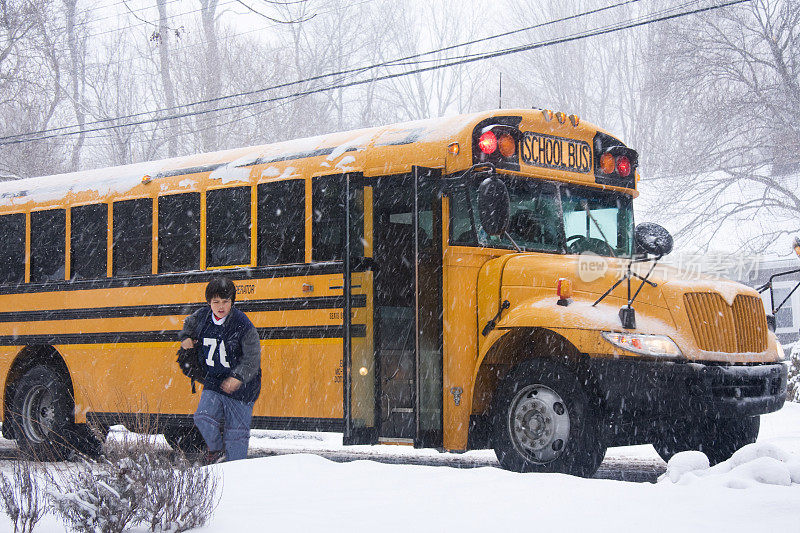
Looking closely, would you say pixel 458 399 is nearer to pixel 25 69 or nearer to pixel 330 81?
pixel 25 69

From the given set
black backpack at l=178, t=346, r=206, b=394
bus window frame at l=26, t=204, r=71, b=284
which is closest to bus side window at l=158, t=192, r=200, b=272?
bus window frame at l=26, t=204, r=71, b=284

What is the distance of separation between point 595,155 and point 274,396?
3.35 metres

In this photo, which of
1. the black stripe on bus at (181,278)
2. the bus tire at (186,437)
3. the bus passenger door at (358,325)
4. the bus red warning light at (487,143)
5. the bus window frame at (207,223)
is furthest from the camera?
the bus tire at (186,437)

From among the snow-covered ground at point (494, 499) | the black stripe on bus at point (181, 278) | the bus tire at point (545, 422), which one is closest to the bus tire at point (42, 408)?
the black stripe on bus at point (181, 278)

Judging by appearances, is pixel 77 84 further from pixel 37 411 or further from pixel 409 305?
pixel 409 305

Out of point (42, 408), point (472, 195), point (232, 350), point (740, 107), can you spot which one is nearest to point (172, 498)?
point (232, 350)

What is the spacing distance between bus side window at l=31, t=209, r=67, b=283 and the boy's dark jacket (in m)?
4.21

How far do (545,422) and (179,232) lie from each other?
4.08 m

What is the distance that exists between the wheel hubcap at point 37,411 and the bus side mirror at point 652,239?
6172 millimetres

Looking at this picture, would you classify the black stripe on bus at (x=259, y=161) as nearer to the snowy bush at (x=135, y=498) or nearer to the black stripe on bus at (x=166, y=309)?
Result: the black stripe on bus at (x=166, y=309)

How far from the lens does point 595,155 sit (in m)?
8.38

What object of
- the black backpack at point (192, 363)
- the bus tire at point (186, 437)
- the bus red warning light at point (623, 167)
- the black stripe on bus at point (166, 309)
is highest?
the bus red warning light at point (623, 167)

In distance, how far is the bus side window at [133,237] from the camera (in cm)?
969

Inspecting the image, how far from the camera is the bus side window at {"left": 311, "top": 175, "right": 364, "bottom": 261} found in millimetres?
8227
